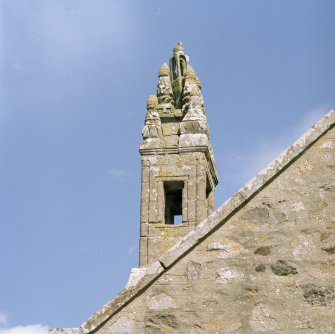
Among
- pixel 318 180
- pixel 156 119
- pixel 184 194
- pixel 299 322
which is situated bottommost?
pixel 299 322

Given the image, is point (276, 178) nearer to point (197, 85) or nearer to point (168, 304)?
point (168, 304)

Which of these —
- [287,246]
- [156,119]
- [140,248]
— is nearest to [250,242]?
[287,246]

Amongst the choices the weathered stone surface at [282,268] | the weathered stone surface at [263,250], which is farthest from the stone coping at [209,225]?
the weathered stone surface at [282,268]

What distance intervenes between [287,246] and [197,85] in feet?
33.6

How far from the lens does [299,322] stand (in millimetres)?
6605

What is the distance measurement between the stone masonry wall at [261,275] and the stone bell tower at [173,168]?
7.72 meters

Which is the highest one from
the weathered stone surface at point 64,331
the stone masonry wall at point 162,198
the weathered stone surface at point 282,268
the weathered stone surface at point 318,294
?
the stone masonry wall at point 162,198

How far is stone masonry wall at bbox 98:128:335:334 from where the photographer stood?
6.66 meters

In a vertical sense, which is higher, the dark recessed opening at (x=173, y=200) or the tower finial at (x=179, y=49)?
the tower finial at (x=179, y=49)

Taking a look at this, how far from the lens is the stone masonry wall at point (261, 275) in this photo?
6.66 meters

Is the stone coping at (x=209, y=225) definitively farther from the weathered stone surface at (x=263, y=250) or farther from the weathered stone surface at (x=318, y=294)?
the weathered stone surface at (x=318, y=294)

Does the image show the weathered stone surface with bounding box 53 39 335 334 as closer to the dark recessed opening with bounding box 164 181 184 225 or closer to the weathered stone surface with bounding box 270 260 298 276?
the weathered stone surface with bounding box 270 260 298 276

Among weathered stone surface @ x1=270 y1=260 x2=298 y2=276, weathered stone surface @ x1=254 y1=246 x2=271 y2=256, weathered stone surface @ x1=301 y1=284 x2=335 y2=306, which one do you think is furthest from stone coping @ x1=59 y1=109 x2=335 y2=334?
weathered stone surface @ x1=301 y1=284 x2=335 y2=306

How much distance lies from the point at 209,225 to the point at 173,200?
30.1ft
